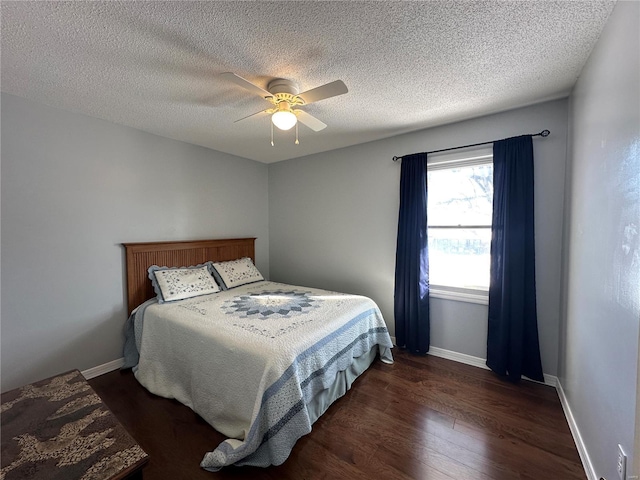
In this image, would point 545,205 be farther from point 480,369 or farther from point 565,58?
point 480,369

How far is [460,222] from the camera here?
2.64 meters

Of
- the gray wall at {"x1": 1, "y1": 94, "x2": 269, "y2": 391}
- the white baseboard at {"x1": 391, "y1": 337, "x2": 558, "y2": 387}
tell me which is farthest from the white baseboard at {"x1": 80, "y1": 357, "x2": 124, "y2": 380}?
the white baseboard at {"x1": 391, "y1": 337, "x2": 558, "y2": 387}

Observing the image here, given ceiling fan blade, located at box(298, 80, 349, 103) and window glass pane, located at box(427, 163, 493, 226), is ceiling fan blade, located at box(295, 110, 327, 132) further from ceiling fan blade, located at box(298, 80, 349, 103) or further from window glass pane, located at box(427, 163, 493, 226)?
window glass pane, located at box(427, 163, 493, 226)

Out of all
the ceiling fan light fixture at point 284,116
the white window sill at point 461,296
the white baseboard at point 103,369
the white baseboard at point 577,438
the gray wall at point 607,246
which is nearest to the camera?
the gray wall at point 607,246

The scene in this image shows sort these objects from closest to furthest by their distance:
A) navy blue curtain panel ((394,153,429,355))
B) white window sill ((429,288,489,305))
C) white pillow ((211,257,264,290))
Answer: white window sill ((429,288,489,305)) < navy blue curtain panel ((394,153,429,355)) < white pillow ((211,257,264,290))

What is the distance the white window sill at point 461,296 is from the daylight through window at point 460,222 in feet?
0.19

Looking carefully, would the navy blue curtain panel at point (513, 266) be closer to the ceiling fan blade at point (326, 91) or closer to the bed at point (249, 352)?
the bed at point (249, 352)

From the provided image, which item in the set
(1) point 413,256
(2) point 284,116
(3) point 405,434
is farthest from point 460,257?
(2) point 284,116

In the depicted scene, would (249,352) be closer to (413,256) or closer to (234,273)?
(234,273)

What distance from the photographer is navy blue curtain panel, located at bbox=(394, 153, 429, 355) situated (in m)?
2.71

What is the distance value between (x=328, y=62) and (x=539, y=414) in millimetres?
2865

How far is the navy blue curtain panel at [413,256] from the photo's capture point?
8.91ft

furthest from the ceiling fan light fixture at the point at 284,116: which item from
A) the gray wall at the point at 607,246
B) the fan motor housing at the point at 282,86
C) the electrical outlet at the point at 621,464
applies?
the electrical outlet at the point at 621,464

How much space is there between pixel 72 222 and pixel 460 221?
3669 millimetres
